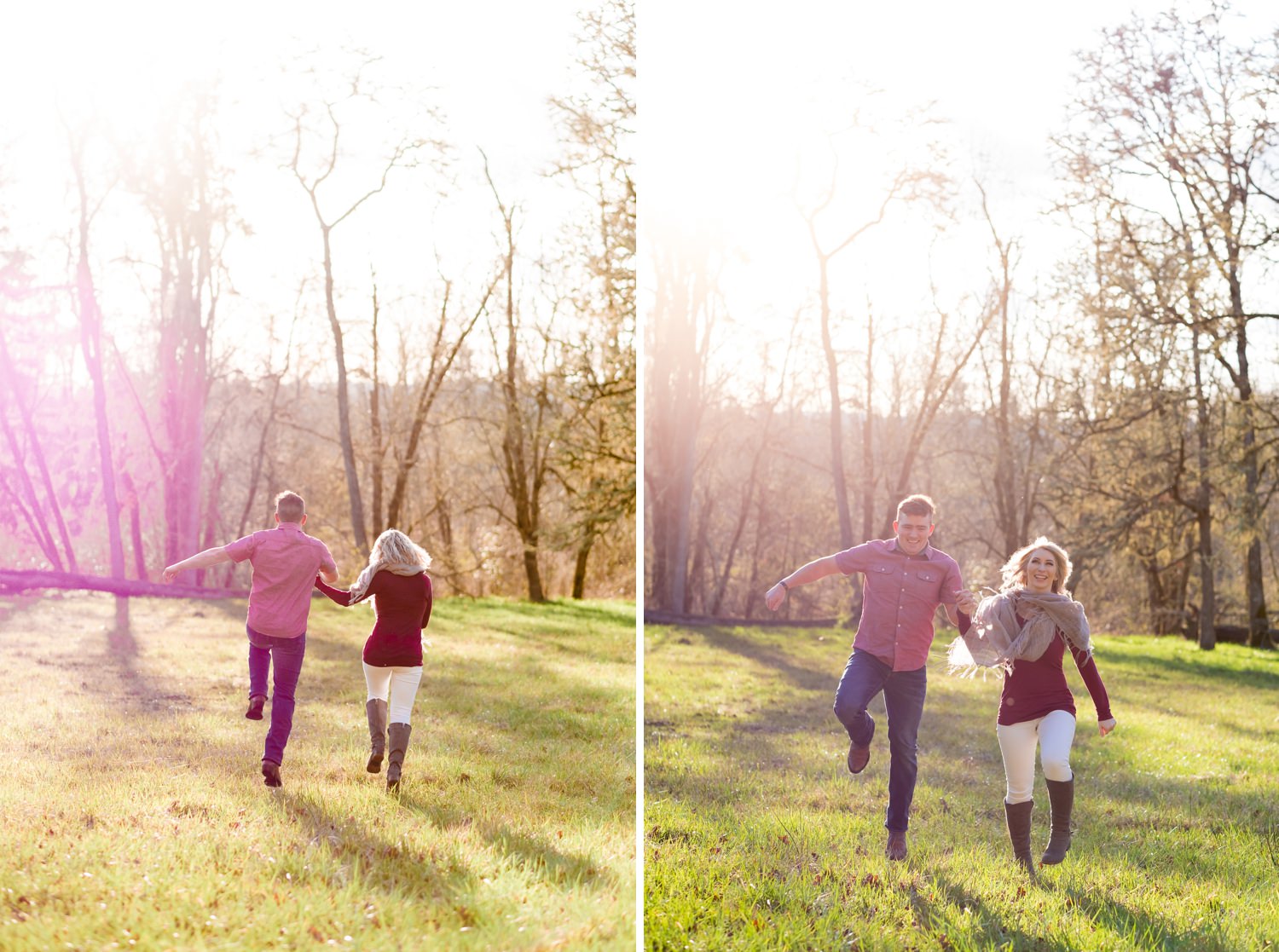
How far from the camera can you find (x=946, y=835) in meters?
5.86

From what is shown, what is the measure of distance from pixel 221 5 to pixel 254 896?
13649 mm

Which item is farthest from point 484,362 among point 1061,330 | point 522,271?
point 1061,330

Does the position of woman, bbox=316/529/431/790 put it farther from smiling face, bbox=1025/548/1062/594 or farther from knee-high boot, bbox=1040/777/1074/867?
knee-high boot, bbox=1040/777/1074/867

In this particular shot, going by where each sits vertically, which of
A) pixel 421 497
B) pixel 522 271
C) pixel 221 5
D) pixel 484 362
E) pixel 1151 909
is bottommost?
pixel 1151 909

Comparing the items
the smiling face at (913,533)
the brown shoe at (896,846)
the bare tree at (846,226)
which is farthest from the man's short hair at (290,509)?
the bare tree at (846,226)

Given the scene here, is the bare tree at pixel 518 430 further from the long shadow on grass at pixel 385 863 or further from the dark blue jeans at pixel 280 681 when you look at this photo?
the long shadow on grass at pixel 385 863

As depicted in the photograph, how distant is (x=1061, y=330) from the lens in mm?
17594

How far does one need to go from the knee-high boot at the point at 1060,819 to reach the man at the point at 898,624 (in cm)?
62

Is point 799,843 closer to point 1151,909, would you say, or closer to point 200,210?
point 1151,909

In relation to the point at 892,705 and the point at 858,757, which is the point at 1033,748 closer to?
the point at 892,705

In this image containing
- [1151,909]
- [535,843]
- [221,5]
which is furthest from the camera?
[221,5]

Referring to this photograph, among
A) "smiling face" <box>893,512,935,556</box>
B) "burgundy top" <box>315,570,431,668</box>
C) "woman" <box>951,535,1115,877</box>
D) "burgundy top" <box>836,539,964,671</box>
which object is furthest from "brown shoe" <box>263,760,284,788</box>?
"woman" <box>951,535,1115,877</box>

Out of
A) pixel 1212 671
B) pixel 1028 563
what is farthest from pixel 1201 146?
pixel 1028 563

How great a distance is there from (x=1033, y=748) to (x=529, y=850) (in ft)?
7.51
